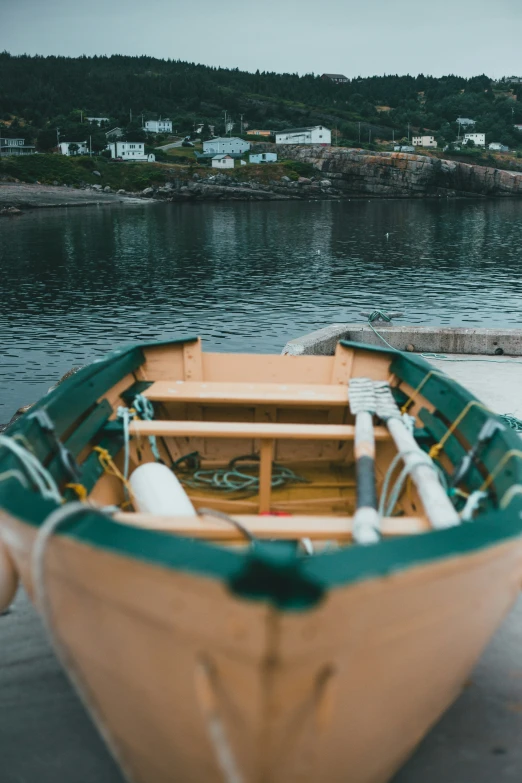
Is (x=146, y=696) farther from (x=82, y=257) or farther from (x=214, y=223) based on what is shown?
(x=214, y=223)

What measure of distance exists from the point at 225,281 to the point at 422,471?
36801mm

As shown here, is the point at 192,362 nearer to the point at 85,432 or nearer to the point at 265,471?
the point at 265,471

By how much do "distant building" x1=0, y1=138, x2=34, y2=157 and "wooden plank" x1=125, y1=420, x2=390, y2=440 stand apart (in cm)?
14953

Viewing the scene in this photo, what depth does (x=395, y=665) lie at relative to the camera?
8.73 ft

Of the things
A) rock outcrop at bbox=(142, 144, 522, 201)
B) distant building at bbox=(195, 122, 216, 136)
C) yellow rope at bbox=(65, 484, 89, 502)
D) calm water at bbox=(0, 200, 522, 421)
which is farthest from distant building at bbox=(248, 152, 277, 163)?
yellow rope at bbox=(65, 484, 89, 502)

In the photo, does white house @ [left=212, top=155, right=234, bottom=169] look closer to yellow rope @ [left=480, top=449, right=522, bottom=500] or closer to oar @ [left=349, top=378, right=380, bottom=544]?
oar @ [left=349, top=378, right=380, bottom=544]

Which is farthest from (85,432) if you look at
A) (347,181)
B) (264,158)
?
(264,158)

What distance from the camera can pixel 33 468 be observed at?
407cm

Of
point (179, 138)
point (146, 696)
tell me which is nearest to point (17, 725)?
→ point (146, 696)

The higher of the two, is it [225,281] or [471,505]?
[471,505]

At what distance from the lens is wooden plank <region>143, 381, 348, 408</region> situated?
601cm

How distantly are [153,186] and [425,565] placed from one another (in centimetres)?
12347

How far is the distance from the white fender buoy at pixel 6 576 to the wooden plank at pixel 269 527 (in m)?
0.62

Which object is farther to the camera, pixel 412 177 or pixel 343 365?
pixel 412 177
